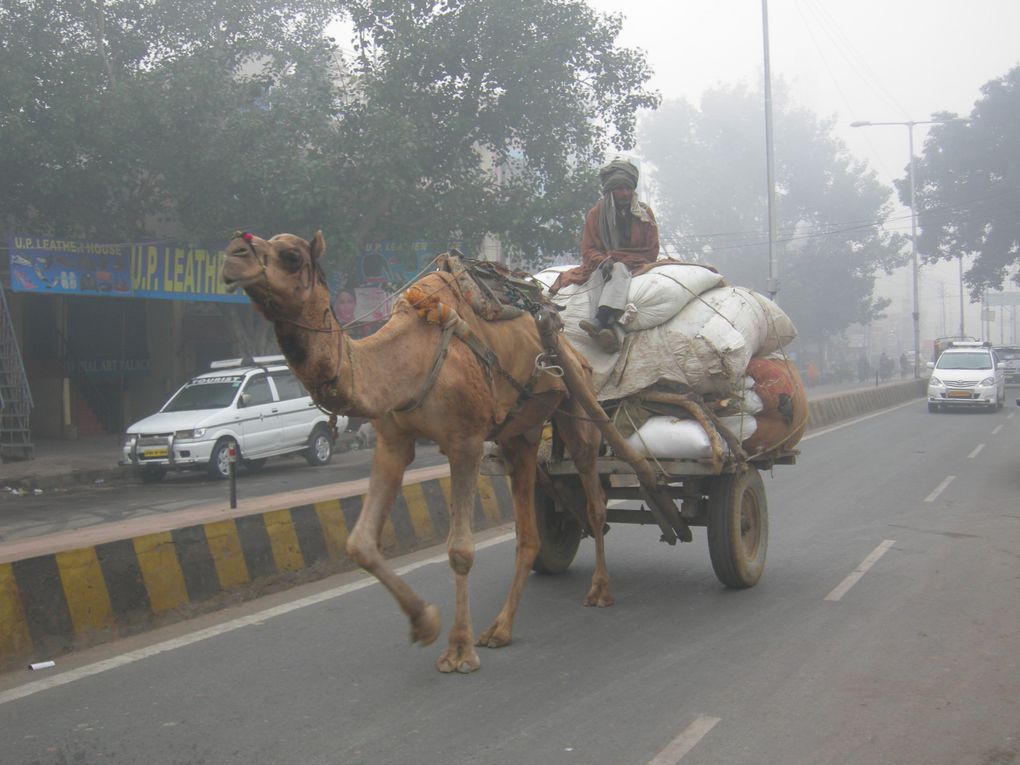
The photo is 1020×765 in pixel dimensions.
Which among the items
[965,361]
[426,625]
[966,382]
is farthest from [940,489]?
[965,361]

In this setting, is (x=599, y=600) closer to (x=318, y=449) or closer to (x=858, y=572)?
(x=858, y=572)

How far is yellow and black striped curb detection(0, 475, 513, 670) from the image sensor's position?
569 centimetres

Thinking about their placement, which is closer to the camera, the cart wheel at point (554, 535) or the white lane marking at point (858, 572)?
the white lane marking at point (858, 572)

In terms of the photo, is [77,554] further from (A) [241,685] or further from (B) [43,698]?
(A) [241,685]

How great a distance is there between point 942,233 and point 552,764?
55292mm

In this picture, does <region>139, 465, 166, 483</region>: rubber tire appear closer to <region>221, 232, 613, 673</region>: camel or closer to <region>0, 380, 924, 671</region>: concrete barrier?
<region>0, 380, 924, 671</region>: concrete barrier

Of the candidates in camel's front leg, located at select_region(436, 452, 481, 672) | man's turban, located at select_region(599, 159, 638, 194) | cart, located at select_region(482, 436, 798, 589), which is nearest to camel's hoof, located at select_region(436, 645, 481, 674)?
camel's front leg, located at select_region(436, 452, 481, 672)

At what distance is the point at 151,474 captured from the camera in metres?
17.6

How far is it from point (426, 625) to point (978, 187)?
5348 centimetres

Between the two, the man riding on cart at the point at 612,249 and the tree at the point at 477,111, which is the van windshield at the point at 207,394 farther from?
the man riding on cart at the point at 612,249

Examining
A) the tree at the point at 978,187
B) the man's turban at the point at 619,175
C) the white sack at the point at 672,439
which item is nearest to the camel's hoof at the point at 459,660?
the white sack at the point at 672,439

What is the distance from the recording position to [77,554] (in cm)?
603

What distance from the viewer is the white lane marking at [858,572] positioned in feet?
23.6

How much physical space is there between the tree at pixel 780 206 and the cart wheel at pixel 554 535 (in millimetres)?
49984
